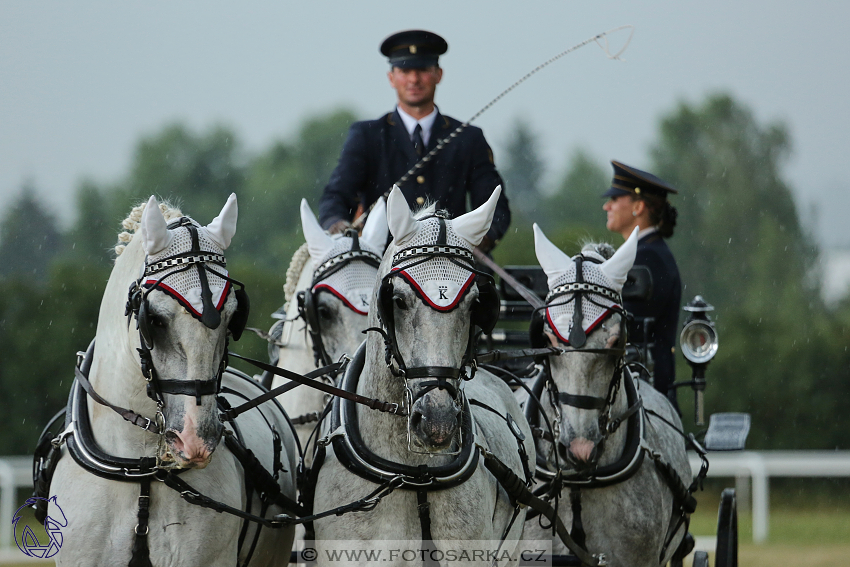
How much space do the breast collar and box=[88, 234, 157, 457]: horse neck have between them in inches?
26.0

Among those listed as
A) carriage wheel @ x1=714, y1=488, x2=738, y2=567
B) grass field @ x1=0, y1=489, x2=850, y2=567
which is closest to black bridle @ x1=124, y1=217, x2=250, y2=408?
carriage wheel @ x1=714, y1=488, x2=738, y2=567

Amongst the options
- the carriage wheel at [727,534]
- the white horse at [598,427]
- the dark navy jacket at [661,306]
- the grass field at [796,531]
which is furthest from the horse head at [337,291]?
the grass field at [796,531]

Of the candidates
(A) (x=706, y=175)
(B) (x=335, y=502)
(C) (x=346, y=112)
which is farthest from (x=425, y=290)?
(C) (x=346, y=112)

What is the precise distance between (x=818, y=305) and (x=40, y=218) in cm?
2282

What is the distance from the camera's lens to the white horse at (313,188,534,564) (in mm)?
3266

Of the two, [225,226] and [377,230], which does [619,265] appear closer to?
[377,230]

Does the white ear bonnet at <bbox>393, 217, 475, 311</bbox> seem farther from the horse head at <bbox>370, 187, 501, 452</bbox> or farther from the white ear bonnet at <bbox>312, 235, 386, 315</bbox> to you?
the white ear bonnet at <bbox>312, 235, 386, 315</bbox>

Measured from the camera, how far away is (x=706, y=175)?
34.9m

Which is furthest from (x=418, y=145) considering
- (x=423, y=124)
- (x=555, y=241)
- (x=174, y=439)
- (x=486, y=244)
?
(x=555, y=241)

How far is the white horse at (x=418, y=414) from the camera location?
3.27 m

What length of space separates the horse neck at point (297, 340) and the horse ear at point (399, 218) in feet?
5.53

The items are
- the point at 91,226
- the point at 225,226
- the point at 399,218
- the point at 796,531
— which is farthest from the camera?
the point at 91,226

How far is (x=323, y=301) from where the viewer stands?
4.80m

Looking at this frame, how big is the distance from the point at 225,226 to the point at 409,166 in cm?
250
